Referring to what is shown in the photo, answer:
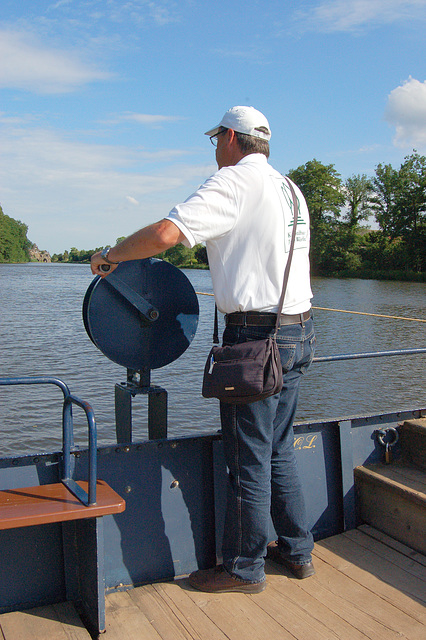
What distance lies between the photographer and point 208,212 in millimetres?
2471

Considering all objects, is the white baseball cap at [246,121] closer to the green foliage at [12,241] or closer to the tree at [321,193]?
the tree at [321,193]

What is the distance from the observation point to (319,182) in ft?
274

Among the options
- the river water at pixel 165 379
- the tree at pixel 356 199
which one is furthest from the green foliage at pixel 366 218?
the river water at pixel 165 379

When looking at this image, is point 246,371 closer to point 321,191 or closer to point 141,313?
point 141,313

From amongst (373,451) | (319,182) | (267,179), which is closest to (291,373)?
(267,179)

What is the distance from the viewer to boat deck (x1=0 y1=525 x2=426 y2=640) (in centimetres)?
250

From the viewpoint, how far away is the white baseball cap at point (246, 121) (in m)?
2.72

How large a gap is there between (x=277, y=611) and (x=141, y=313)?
4.82ft

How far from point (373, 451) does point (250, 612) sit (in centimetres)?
131

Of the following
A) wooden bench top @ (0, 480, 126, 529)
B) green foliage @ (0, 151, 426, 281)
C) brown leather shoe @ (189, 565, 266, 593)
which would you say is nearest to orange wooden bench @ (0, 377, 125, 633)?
wooden bench top @ (0, 480, 126, 529)

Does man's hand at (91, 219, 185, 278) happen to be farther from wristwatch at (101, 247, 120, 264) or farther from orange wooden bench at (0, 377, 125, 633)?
orange wooden bench at (0, 377, 125, 633)

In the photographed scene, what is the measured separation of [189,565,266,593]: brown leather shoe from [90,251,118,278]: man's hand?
1404 mm

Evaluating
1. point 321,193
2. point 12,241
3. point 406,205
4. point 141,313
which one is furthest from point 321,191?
point 141,313

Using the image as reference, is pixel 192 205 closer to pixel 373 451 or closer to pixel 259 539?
pixel 259 539
